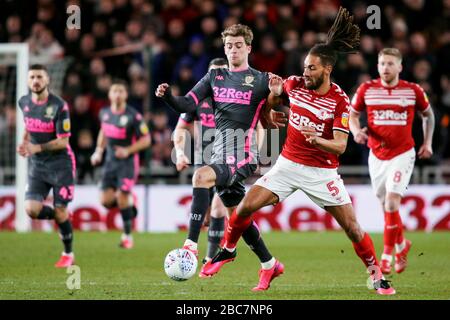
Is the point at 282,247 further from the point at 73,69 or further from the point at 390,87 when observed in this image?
the point at 73,69

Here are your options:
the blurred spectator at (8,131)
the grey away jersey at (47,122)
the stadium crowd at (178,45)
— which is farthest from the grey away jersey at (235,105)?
the blurred spectator at (8,131)

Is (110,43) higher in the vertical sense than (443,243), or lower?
higher

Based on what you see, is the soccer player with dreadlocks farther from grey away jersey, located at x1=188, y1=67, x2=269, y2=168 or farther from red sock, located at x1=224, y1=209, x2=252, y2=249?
grey away jersey, located at x1=188, y1=67, x2=269, y2=168

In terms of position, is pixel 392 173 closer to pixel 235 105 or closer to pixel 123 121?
pixel 235 105

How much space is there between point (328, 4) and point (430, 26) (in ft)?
6.69

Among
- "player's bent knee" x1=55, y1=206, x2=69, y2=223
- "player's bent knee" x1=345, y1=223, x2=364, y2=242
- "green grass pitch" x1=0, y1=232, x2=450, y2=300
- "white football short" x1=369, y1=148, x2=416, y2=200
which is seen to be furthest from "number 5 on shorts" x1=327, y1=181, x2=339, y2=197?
"player's bent knee" x1=55, y1=206, x2=69, y2=223

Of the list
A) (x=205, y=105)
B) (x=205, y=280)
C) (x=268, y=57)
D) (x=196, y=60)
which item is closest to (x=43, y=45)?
(x=196, y=60)

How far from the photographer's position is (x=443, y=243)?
1312cm

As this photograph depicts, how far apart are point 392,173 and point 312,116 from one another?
8.24ft
